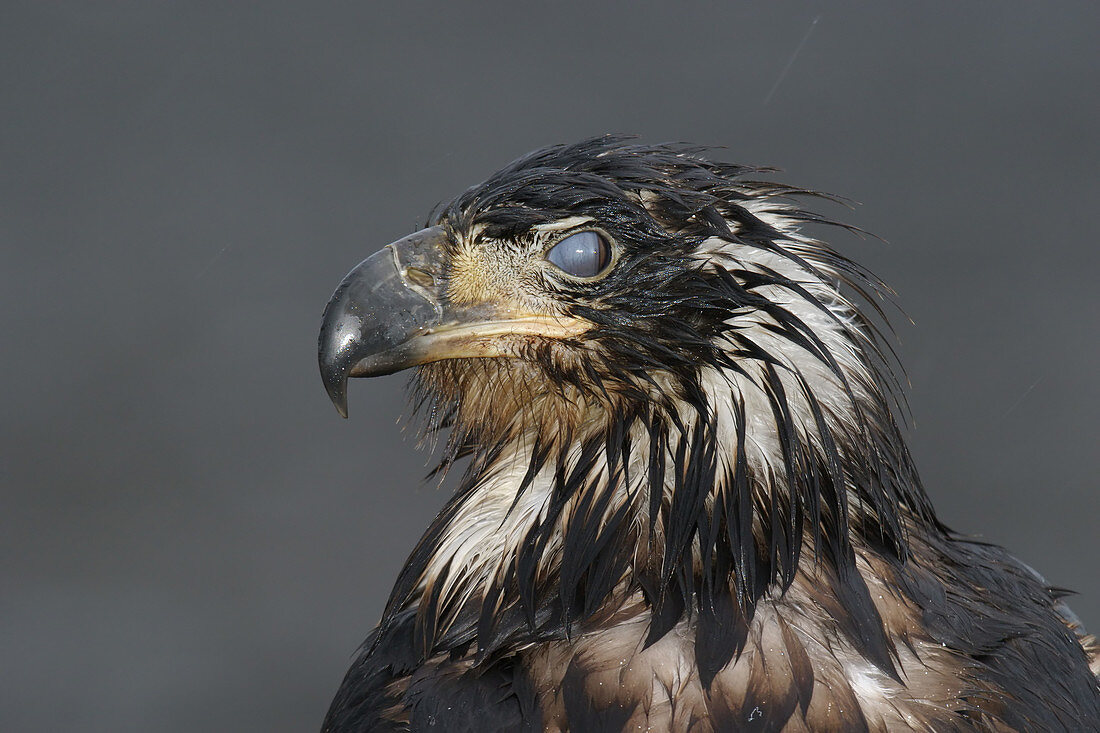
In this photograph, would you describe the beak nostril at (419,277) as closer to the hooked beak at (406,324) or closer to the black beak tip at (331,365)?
the hooked beak at (406,324)

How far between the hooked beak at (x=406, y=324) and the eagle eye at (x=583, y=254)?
78 mm

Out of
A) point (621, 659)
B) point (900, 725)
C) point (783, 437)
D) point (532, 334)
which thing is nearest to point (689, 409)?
point (783, 437)

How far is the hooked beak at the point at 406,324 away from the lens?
5.89 feet

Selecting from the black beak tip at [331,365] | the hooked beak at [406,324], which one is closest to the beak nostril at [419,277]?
the hooked beak at [406,324]

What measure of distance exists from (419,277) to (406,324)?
0.26ft

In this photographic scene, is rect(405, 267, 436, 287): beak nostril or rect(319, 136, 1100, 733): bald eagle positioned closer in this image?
rect(319, 136, 1100, 733): bald eagle

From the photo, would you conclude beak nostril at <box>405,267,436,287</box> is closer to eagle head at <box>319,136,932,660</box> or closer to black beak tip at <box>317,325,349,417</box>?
eagle head at <box>319,136,932,660</box>

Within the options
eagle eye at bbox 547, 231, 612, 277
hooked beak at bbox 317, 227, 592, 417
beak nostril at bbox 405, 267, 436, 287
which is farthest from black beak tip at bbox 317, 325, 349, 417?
eagle eye at bbox 547, 231, 612, 277

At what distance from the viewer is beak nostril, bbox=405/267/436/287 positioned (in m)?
1.84

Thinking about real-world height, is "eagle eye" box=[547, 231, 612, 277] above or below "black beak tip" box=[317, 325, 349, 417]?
above

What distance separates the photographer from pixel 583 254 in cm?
178

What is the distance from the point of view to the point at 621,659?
170 cm

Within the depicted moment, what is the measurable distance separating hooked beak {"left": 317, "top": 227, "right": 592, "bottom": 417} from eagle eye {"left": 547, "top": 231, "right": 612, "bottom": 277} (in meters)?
0.08

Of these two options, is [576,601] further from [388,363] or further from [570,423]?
[388,363]
